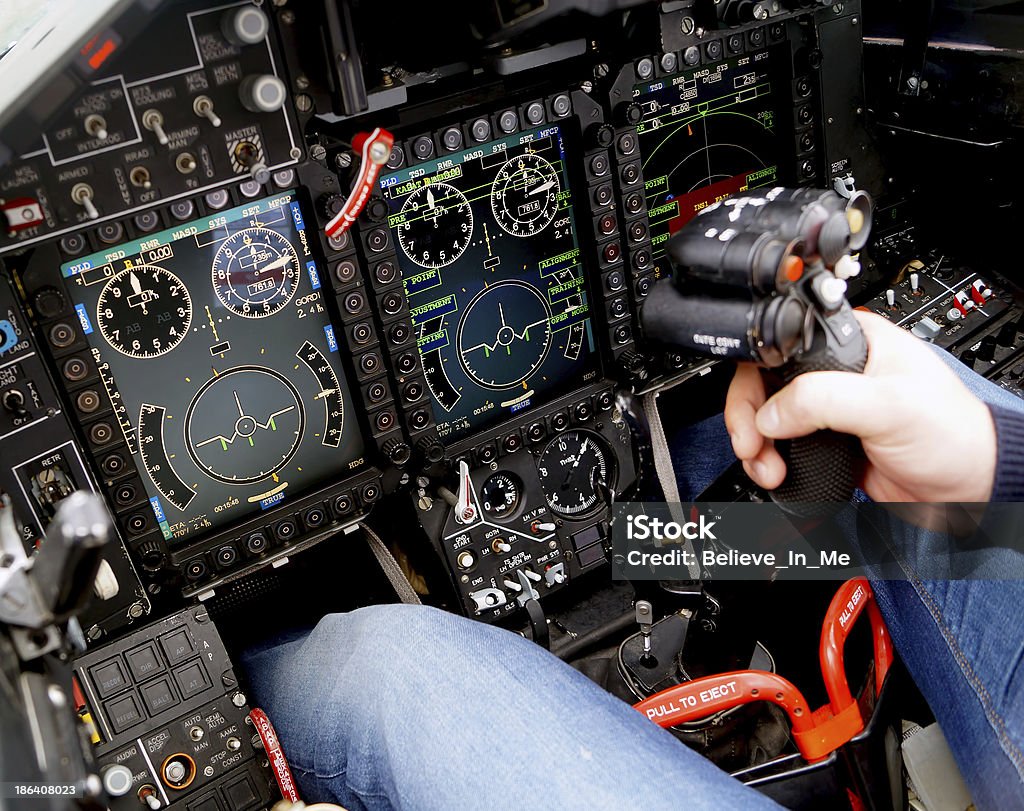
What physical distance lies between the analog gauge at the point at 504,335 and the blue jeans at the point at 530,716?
→ 0.79 metres

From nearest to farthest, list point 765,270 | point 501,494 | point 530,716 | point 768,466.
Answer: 1. point 765,270
2. point 530,716
3. point 768,466
4. point 501,494

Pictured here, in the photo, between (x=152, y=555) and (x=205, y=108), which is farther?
(x=152, y=555)

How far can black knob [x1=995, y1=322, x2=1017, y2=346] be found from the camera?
3.18m

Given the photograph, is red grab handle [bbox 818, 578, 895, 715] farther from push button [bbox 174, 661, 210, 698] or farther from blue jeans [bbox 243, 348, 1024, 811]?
push button [bbox 174, 661, 210, 698]

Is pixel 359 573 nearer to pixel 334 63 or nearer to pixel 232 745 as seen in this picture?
pixel 232 745

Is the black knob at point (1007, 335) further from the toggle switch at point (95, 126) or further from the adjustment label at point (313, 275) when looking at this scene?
the toggle switch at point (95, 126)

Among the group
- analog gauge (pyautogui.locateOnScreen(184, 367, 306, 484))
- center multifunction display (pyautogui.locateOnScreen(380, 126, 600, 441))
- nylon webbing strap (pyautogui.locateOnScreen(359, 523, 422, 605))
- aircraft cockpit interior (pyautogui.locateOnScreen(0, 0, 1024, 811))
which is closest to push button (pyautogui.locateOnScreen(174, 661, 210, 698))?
aircraft cockpit interior (pyautogui.locateOnScreen(0, 0, 1024, 811))

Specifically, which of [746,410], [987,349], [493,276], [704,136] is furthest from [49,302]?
[987,349]

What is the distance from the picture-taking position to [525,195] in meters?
2.58

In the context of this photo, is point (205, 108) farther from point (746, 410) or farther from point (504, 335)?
point (746, 410)

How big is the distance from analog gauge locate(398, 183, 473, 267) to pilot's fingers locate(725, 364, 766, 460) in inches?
37.0

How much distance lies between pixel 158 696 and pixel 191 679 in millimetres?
79

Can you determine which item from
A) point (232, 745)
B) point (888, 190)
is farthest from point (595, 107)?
point (232, 745)

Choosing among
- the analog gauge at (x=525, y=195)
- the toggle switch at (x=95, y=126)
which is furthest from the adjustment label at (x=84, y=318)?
the analog gauge at (x=525, y=195)
